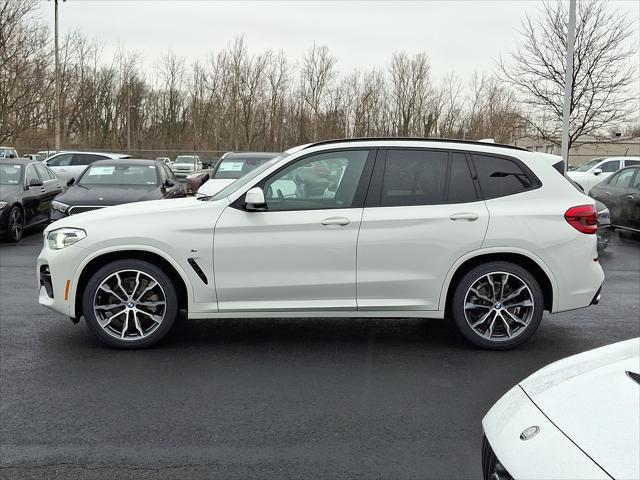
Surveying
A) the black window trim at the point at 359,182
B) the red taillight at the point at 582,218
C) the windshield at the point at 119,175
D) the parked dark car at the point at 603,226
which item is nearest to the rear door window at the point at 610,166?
the parked dark car at the point at 603,226

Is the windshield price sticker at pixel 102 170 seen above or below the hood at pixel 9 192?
above

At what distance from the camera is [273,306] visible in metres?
5.52

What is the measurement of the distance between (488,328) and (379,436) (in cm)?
214

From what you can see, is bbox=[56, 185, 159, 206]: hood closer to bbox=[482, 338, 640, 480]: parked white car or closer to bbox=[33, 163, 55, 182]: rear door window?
bbox=[33, 163, 55, 182]: rear door window

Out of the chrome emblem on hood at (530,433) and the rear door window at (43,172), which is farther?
the rear door window at (43,172)

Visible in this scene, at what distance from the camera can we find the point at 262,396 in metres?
4.59

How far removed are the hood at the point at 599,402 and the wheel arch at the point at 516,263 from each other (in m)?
2.72

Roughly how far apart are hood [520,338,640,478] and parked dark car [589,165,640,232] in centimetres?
1168

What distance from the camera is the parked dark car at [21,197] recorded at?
1245 cm

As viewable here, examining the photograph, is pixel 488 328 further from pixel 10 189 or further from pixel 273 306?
pixel 10 189

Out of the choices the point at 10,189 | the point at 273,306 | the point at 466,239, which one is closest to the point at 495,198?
the point at 466,239

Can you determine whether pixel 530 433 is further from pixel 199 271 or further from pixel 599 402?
pixel 199 271

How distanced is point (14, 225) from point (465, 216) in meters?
9.97

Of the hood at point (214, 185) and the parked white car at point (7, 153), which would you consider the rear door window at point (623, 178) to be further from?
the parked white car at point (7, 153)
